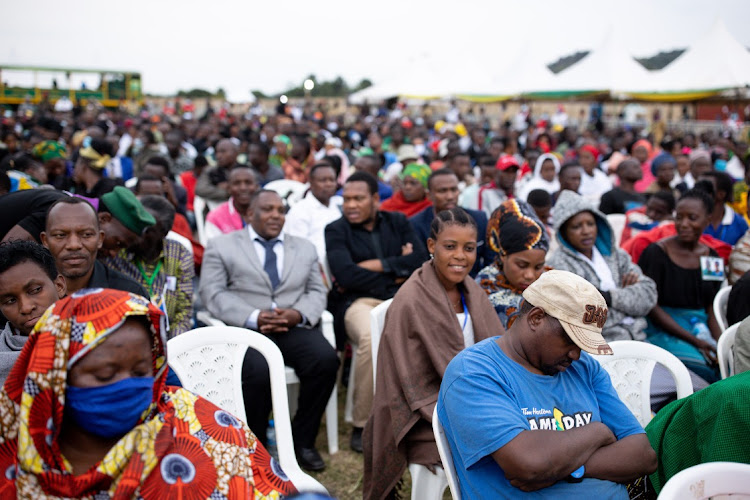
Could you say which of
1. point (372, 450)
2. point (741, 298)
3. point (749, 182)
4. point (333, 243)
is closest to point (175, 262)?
point (333, 243)

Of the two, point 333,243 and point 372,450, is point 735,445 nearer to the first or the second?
point 372,450

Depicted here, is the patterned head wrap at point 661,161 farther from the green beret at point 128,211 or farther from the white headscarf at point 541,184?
the green beret at point 128,211

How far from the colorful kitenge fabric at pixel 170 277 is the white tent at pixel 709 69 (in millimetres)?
19134

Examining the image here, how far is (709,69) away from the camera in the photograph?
19.6 m

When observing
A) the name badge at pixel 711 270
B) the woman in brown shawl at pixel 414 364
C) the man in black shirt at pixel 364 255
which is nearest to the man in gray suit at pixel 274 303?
the man in black shirt at pixel 364 255

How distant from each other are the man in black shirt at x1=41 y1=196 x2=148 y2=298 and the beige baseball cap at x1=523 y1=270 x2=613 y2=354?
2.02 m

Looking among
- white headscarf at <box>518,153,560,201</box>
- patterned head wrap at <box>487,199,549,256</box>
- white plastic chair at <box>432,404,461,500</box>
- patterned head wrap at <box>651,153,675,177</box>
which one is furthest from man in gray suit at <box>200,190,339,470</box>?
patterned head wrap at <box>651,153,675,177</box>

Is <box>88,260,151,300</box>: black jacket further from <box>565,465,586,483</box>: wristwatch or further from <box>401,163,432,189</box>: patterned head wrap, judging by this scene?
<box>401,163,432,189</box>: patterned head wrap

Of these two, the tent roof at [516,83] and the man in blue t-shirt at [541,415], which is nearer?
the man in blue t-shirt at [541,415]

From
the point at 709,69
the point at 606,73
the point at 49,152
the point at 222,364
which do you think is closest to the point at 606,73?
the point at 606,73

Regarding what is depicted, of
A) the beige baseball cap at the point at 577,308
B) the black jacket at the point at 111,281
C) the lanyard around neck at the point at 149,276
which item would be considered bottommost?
the lanyard around neck at the point at 149,276

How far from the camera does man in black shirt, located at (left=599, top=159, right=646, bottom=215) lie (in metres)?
7.08

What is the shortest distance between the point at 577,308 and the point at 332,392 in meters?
2.21

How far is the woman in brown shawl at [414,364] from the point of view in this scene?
9.00 feet
